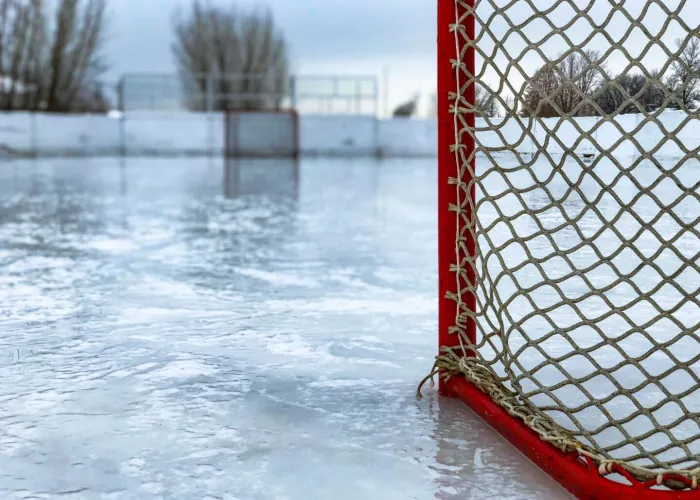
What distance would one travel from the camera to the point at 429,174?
31.3 feet

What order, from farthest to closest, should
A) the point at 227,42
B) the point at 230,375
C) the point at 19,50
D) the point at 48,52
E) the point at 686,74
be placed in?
1. the point at 227,42
2. the point at 48,52
3. the point at 19,50
4. the point at 230,375
5. the point at 686,74

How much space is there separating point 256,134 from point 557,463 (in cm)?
1364

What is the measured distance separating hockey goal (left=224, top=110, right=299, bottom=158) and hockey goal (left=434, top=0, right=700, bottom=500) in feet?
43.1

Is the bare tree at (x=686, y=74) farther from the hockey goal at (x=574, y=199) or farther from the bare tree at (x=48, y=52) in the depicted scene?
the bare tree at (x=48, y=52)

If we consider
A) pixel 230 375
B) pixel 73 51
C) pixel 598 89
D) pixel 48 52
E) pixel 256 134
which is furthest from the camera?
pixel 73 51

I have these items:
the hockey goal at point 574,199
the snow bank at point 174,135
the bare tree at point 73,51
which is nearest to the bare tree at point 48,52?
the bare tree at point 73,51

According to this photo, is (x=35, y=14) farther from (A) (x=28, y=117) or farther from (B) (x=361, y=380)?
(B) (x=361, y=380)

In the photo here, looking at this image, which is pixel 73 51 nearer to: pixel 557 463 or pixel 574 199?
pixel 574 199

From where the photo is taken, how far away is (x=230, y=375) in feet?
5.33

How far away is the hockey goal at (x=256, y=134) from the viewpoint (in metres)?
14.5

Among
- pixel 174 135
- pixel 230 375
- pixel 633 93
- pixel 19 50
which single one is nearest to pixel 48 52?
pixel 19 50

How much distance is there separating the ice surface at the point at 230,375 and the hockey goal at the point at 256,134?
10.9m

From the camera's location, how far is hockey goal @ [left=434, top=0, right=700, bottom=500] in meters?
1.12

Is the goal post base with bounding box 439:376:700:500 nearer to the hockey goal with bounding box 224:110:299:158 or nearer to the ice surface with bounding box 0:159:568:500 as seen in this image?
the ice surface with bounding box 0:159:568:500
